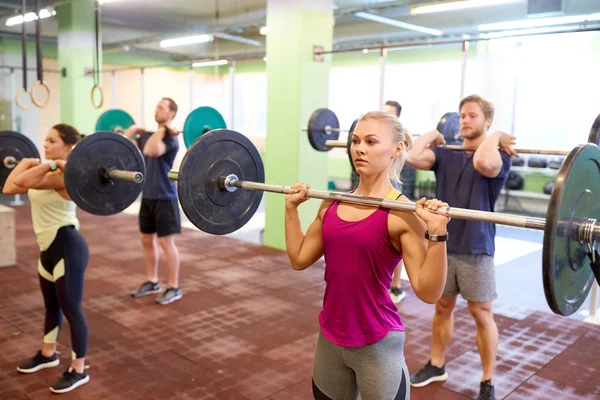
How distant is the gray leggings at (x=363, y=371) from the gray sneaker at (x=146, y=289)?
2.63 metres

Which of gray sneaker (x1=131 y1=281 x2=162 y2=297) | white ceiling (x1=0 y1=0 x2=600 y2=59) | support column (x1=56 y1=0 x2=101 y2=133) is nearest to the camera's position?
gray sneaker (x1=131 y1=281 x2=162 y2=297)

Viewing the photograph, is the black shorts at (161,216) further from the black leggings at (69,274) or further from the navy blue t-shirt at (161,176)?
the black leggings at (69,274)

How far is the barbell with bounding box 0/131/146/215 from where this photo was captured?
231cm

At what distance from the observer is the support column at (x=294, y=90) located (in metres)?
5.09

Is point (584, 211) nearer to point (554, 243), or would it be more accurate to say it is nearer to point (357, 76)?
point (554, 243)

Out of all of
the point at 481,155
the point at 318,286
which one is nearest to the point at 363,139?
the point at 481,155

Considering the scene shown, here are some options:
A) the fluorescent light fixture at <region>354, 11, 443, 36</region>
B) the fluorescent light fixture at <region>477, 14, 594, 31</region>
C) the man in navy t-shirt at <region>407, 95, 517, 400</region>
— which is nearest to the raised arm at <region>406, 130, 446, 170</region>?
the man in navy t-shirt at <region>407, 95, 517, 400</region>

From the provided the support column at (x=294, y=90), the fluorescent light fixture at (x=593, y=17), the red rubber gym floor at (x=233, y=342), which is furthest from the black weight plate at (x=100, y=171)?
the fluorescent light fixture at (x=593, y=17)

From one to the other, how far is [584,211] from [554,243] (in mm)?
236

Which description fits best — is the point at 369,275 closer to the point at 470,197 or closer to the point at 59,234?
the point at 470,197

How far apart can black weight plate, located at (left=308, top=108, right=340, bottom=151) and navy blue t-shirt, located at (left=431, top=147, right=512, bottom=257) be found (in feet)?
5.44

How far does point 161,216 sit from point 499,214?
2728 millimetres

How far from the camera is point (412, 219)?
55.7 inches

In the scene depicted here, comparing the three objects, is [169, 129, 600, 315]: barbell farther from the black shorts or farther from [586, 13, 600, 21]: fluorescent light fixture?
[586, 13, 600, 21]: fluorescent light fixture
